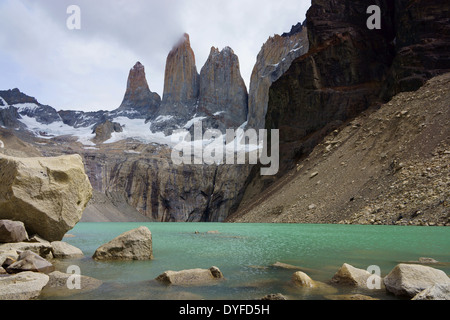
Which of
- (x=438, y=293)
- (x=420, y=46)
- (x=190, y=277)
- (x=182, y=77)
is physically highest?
(x=182, y=77)

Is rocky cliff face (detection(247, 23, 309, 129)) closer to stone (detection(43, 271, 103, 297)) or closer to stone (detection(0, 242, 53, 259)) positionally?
stone (detection(0, 242, 53, 259))

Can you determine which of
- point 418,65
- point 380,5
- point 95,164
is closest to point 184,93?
point 95,164

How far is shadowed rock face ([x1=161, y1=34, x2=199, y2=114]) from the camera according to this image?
568 ft

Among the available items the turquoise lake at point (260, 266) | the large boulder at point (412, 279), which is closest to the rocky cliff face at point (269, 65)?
the turquoise lake at point (260, 266)

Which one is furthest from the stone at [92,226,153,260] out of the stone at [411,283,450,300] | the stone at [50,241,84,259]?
the stone at [411,283,450,300]

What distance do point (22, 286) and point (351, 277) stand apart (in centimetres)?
737

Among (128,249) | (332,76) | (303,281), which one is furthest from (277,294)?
(332,76)

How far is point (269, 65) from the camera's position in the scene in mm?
129250

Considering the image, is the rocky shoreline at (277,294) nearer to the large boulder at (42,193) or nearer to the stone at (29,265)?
the stone at (29,265)

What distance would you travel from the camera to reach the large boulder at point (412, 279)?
701cm

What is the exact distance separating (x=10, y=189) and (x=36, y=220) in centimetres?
171

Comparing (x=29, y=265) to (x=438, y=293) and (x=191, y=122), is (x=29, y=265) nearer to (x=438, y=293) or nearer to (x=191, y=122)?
(x=438, y=293)

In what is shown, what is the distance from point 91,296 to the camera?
7359 mm

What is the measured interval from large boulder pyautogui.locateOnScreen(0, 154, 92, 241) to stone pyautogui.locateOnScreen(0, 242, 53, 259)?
176cm
